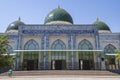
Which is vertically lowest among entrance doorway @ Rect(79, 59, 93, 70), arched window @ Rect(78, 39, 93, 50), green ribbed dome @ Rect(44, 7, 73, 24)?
entrance doorway @ Rect(79, 59, 93, 70)

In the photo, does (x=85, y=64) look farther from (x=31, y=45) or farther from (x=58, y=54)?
(x=31, y=45)

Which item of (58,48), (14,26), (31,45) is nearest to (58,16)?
(58,48)

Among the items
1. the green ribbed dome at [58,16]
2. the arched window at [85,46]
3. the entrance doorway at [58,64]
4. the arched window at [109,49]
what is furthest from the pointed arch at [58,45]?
the arched window at [109,49]

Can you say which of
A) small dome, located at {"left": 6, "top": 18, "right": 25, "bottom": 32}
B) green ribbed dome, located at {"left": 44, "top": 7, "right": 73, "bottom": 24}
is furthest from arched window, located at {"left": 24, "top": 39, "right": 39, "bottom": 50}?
small dome, located at {"left": 6, "top": 18, "right": 25, "bottom": 32}

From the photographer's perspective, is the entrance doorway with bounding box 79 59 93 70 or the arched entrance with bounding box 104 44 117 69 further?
the arched entrance with bounding box 104 44 117 69

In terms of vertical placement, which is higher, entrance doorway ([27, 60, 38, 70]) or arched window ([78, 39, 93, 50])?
arched window ([78, 39, 93, 50])

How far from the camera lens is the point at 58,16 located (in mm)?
30125

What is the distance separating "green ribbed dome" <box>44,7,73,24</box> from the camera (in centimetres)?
3010

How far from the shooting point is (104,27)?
3391 centimetres

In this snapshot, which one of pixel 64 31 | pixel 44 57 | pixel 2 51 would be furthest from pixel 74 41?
pixel 2 51

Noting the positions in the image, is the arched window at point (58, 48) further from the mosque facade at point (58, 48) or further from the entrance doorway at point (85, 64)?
the entrance doorway at point (85, 64)

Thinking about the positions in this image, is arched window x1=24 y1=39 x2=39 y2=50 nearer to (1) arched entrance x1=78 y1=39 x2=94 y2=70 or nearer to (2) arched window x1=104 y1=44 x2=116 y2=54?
(1) arched entrance x1=78 y1=39 x2=94 y2=70

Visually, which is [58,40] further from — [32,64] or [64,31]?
[32,64]

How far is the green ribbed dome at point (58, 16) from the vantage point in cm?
3010
